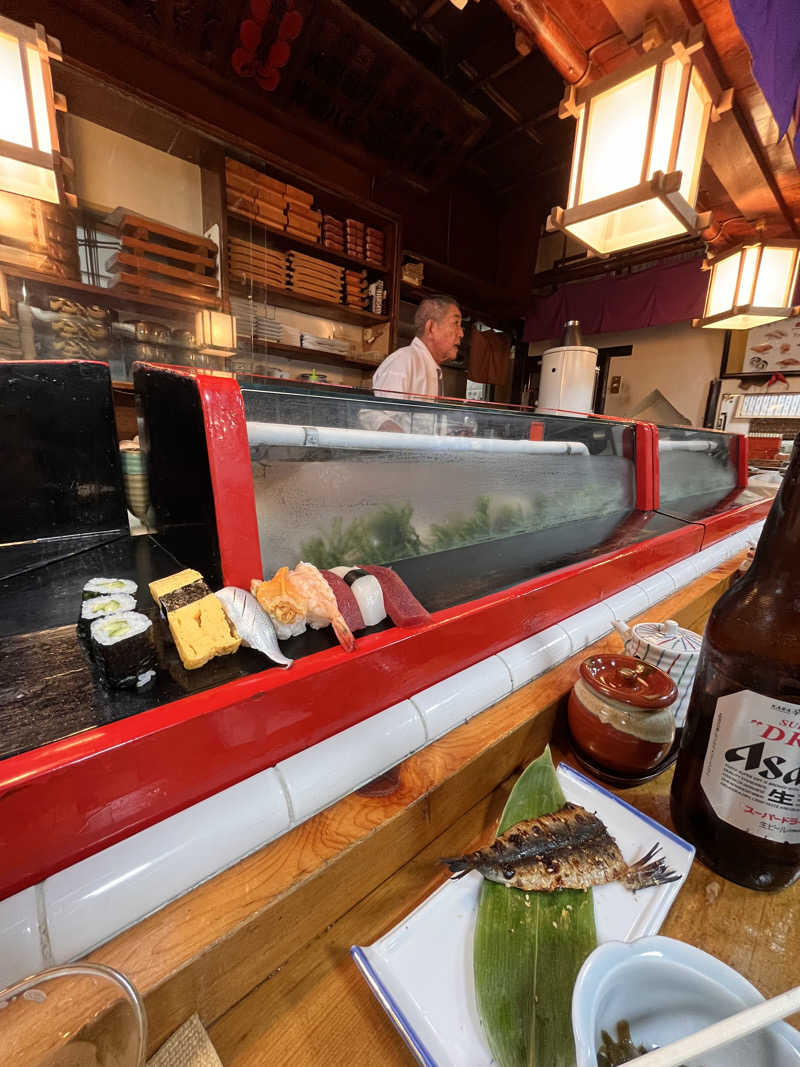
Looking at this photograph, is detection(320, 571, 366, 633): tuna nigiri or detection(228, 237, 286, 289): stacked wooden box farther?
detection(228, 237, 286, 289): stacked wooden box

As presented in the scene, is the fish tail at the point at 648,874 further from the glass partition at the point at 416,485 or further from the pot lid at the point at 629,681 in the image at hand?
the glass partition at the point at 416,485

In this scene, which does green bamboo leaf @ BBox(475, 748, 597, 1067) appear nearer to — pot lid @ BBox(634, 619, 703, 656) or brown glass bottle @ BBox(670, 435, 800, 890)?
brown glass bottle @ BBox(670, 435, 800, 890)

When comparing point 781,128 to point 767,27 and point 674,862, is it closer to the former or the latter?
point 767,27

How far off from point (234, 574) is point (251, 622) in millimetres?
135

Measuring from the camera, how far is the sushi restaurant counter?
453 mm

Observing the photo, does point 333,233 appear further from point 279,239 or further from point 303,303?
point 303,303

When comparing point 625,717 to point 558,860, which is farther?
point 625,717

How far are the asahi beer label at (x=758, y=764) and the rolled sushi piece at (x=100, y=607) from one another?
86cm

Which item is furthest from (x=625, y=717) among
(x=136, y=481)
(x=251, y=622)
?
(x=136, y=481)

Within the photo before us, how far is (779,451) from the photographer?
4770 mm

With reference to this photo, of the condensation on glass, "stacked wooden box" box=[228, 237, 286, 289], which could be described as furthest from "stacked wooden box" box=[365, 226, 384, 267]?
the condensation on glass

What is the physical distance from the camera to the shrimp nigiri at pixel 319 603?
679 mm

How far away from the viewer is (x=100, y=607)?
0.66 meters

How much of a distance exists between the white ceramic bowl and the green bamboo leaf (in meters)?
0.08
